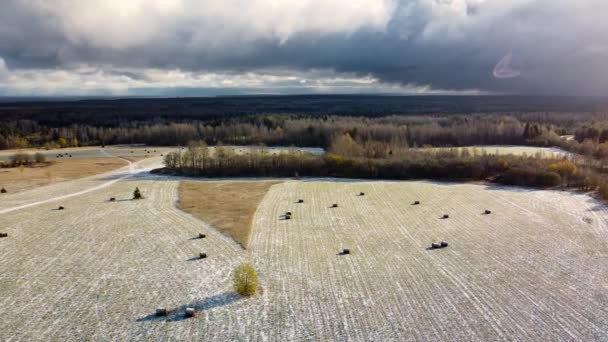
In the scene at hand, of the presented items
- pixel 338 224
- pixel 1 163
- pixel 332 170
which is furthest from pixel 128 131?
pixel 338 224

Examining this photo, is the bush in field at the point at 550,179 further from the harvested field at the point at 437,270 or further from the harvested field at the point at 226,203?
the harvested field at the point at 226,203

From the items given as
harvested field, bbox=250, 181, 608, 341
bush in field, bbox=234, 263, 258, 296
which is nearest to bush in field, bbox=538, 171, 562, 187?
harvested field, bbox=250, 181, 608, 341

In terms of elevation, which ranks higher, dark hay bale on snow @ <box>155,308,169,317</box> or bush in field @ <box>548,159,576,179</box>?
A: bush in field @ <box>548,159,576,179</box>

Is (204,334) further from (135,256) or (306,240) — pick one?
(306,240)

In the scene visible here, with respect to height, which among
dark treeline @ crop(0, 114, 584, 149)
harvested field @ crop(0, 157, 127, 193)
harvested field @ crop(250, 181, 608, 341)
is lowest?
harvested field @ crop(250, 181, 608, 341)

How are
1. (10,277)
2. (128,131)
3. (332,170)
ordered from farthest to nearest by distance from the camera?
(128,131)
(332,170)
(10,277)

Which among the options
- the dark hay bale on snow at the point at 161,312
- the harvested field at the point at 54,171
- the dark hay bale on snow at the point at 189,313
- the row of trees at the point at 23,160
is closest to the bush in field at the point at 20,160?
the row of trees at the point at 23,160

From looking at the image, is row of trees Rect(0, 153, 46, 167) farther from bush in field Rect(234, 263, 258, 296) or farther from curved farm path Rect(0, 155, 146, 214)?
bush in field Rect(234, 263, 258, 296)
